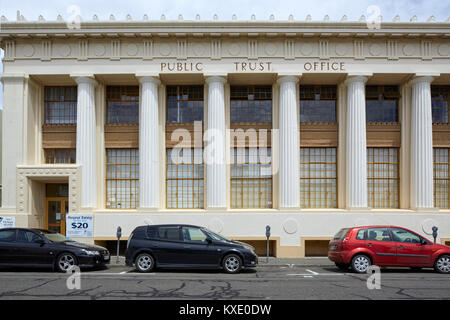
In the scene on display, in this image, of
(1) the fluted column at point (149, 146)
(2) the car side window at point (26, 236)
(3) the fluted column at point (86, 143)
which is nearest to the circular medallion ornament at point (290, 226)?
(1) the fluted column at point (149, 146)

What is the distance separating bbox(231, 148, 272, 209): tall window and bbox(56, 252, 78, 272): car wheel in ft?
25.5

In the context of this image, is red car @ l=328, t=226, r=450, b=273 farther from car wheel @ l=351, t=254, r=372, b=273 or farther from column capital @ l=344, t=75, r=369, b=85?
column capital @ l=344, t=75, r=369, b=85

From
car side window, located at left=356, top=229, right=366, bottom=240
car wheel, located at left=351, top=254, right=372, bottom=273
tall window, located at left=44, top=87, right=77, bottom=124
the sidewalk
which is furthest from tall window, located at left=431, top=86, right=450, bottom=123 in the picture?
tall window, located at left=44, top=87, right=77, bottom=124

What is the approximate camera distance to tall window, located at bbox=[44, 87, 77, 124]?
19.4 meters

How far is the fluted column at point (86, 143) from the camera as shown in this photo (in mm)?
17891

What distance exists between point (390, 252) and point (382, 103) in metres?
8.80

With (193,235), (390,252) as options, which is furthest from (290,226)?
(193,235)

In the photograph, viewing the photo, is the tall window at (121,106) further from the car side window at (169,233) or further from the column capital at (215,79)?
the car side window at (169,233)

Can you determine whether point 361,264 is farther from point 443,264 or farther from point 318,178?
point 318,178

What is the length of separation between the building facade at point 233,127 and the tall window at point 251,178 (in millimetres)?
47

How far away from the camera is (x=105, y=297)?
29.8ft

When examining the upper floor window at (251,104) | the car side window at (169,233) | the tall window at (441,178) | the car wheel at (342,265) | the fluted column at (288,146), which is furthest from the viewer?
the upper floor window at (251,104)
